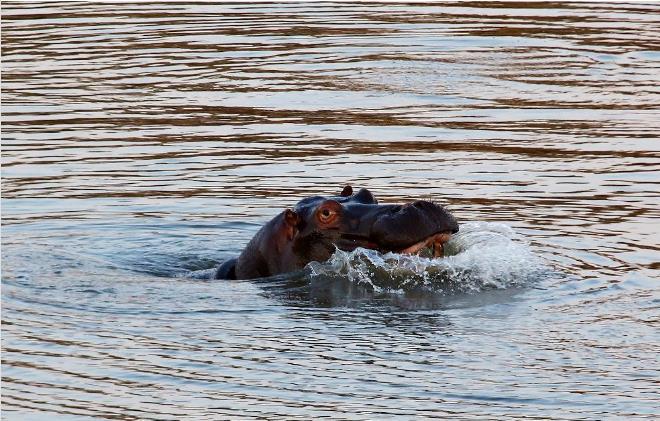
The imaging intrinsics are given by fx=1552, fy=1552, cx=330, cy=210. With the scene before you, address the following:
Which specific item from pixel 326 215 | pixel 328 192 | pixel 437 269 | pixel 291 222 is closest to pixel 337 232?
pixel 326 215

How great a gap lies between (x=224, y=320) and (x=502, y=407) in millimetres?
2249

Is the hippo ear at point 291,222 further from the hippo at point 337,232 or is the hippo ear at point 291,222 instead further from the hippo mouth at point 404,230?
the hippo mouth at point 404,230

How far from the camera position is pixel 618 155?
43.1 feet

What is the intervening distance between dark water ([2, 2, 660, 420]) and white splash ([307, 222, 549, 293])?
21 millimetres

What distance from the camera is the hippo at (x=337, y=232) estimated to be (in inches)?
351

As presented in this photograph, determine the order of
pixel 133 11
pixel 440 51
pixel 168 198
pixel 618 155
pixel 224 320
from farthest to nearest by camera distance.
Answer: pixel 133 11, pixel 440 51, pixel 618 155, pixel 168 198, pixel 224 320

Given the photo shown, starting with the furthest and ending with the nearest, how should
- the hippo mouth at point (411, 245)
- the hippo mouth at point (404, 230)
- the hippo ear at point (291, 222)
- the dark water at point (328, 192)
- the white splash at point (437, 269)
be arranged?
the hippo ear at point (291, 222) < the white splash at point (437, 269) < the hippo mouth at point (411, 245) < the hippo mouth at point (404, 230) < the dark water at point (328, 192)

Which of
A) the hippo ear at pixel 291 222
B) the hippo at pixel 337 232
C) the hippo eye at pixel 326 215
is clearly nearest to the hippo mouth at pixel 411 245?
the hippo at pixel 337 232

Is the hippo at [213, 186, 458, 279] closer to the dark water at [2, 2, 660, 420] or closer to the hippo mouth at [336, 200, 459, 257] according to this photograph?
the hippo mouth at [336, 200, 459, 257]

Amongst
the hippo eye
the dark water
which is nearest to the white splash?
the dark water

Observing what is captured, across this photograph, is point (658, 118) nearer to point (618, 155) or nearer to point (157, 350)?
point (618, 155)

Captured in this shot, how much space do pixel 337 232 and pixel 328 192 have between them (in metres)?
2.62

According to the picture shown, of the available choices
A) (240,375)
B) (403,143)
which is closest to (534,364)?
(240,375)

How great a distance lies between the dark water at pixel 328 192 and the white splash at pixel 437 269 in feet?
0.07
